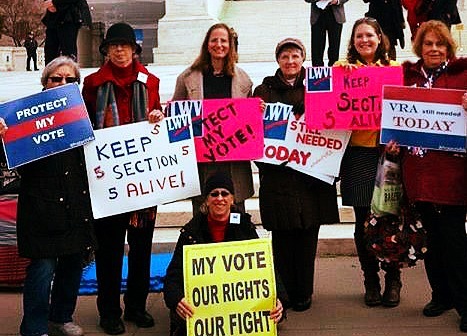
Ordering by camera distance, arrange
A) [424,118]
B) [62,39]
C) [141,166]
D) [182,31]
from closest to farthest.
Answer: [424,118], [141,166], [62,39], [182,31]

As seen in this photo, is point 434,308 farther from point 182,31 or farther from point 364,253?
point 182,31

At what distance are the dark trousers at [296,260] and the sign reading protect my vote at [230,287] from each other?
36.2 inches

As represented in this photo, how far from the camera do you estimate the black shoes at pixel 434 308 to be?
5.36 meters

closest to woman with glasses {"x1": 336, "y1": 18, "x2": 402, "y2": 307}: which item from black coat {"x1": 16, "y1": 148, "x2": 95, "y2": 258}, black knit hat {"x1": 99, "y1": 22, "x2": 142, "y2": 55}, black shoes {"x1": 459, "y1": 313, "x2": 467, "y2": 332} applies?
black shoes {"x1": 459, "y1": 313, "x2": 467, "y2": 332}

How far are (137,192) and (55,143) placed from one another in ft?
2.18

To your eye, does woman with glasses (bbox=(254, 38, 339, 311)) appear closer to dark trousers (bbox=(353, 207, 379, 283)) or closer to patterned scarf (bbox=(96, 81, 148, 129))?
dark trousers (bbox=(353, 207, 379, 283))

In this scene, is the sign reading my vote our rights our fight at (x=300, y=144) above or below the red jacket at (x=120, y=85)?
below

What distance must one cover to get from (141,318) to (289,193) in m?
1.33

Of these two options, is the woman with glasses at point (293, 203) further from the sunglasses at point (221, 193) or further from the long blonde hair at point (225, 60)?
the sunglasses at point (221, 193)

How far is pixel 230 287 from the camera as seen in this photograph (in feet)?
15.3

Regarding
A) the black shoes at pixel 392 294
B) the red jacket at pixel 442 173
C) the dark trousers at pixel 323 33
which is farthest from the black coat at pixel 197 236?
the dark trousers at pixel 323 33

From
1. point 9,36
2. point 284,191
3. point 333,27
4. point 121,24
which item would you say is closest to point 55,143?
point 121,24

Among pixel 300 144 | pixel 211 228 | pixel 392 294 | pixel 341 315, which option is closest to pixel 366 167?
pixel 300 144

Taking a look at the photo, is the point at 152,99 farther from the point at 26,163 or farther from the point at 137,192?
the point at 26,163
